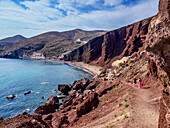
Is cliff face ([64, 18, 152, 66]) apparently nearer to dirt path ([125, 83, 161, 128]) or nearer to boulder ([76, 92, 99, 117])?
dirt path ([125, 83, 161, 128])

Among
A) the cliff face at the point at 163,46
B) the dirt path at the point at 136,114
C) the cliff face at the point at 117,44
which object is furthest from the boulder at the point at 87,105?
the cliff face at the point at 117,44

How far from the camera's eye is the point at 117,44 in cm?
6688

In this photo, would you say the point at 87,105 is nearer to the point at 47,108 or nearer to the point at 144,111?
the point at 144,111

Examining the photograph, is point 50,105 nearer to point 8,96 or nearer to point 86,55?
point 8,96

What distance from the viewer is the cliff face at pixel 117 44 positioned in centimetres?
5466

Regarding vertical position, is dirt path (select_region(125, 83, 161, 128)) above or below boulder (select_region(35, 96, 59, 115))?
above

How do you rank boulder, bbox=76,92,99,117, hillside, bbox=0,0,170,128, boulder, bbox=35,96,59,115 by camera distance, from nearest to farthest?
hillside, bbox=0,0,170,128, boulder, bbox=76,92,99,117, boulder, bbox=35,96,59,115

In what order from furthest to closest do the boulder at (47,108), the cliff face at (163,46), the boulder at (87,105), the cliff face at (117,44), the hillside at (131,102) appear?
1. the cliff face at (117,44)
2. the boulder at (47,108)
3. the boulder at (87,105)
4. the hillside at (131,102)
5. the cliff face at (163,46)

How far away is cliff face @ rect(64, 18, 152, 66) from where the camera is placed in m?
54.7

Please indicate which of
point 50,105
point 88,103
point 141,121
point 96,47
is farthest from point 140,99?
point 96,47

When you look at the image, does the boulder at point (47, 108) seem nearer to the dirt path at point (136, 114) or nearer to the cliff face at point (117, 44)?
the dirt path at point (136, 114)

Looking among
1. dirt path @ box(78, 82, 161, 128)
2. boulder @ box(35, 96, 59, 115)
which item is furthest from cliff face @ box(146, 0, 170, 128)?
boulder @ box(35, 96, 59, 115)

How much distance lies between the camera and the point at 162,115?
594cm

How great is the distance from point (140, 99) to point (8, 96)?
101 ft
